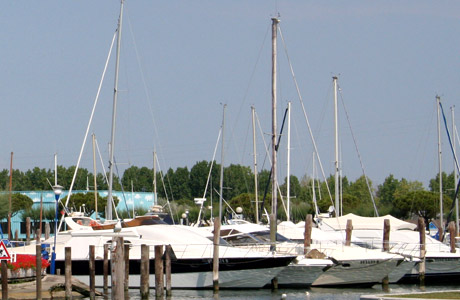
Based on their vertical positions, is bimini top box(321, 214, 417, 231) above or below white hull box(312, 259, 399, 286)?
above

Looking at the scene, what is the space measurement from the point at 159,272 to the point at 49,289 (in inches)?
178

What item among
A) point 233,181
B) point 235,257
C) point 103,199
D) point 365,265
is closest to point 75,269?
point 235,257

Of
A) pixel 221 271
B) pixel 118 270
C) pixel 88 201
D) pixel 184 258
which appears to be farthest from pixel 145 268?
pixel 88 201

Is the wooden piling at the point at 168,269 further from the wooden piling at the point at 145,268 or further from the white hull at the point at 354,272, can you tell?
the white hull at the point at 354,272

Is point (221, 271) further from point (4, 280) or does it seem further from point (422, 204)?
point (422, 204)

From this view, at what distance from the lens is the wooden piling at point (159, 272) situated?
3478cm

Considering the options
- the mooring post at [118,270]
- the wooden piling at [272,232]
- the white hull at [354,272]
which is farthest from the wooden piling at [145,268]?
the white hull at [354,272]

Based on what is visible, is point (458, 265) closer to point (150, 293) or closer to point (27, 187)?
point (150, 293)

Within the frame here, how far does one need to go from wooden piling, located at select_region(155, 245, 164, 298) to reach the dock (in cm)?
235

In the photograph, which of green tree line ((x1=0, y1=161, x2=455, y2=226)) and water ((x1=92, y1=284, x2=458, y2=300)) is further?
green tree line ((x1=0, y1=161, x2=455, y2=226))

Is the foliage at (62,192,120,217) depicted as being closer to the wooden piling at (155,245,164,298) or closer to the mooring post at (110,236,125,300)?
the wooden piling at (155,245,164,298)

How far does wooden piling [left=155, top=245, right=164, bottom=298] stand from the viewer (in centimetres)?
3478

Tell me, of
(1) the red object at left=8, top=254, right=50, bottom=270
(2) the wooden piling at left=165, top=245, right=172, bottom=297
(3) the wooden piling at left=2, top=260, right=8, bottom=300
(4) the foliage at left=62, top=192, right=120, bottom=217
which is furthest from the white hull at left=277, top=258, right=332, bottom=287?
(4) the foliage at left=62, top=192, right=120, bottom=217

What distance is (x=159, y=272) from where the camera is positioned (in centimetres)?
3500
